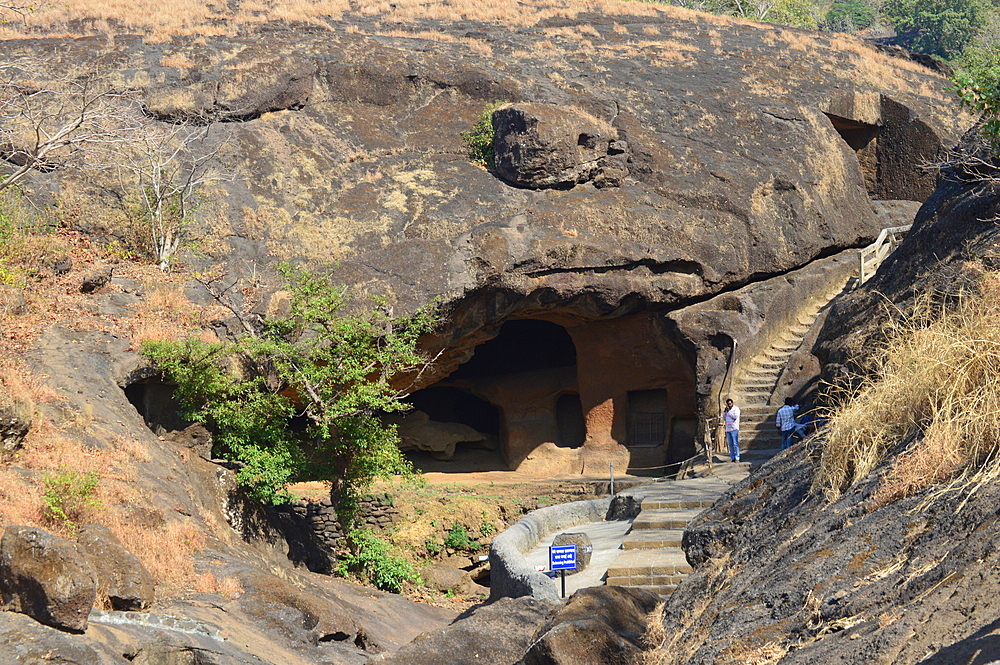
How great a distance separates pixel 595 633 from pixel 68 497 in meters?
6.52

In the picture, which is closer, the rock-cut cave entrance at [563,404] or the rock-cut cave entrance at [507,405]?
the rock-cut cave entrance at [563,404]

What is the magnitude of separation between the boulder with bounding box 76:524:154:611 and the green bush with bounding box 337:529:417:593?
6559mm

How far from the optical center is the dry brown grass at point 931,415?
4.82 meters

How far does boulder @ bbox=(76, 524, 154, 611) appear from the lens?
30.9ft

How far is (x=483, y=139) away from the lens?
77.3 feet

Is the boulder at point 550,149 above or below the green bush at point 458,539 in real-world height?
above

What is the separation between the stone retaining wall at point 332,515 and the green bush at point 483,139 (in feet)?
26.0

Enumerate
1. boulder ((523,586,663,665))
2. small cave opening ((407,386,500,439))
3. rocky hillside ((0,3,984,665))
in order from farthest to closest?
small cave opening ((407,386,500,439)), rocky hillside ((0,3,984,665)), boulder ((523,586,663,665))

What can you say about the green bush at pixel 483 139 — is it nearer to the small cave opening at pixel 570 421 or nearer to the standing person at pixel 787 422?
the small cave opening at pixel 570 421

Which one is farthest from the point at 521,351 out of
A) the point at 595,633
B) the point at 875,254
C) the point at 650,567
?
the point at 595,633

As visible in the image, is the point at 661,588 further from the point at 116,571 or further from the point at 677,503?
the point at 116,571

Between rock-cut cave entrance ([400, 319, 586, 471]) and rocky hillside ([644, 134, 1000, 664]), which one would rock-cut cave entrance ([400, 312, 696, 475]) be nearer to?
rock-cut cave entrance ([400, 319, 586, 471])

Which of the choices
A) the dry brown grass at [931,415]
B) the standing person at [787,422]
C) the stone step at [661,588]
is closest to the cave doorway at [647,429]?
the standing person at [787,422]

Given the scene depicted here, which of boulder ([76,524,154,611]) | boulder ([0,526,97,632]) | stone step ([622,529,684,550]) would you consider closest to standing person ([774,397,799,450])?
stone step ([622,529,684,550])
